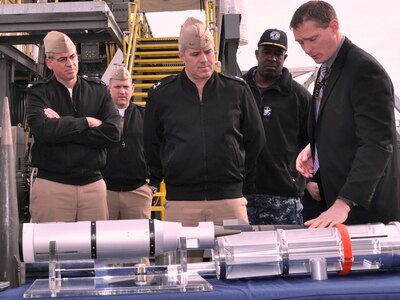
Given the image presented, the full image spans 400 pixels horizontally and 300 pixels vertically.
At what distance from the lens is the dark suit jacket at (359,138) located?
5.89ft

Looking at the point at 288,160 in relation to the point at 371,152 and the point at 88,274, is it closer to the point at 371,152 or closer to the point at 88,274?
the point at 371,152

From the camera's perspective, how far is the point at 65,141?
3107mm

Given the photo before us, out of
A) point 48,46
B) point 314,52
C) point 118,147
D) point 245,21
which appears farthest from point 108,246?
point 245,21

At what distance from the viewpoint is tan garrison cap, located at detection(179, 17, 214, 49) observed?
2596 mm

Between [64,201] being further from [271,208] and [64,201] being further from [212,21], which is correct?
[212,21]

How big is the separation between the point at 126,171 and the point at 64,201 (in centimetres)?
98

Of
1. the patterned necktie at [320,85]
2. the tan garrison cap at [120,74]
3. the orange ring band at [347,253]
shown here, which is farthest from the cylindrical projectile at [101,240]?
the tan garrison cap at [120,74]

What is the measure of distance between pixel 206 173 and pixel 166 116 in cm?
39

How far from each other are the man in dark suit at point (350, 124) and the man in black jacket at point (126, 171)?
7.05 ft

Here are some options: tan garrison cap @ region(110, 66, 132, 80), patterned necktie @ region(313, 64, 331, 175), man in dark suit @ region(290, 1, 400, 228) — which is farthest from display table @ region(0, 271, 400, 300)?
tan garrison cap @ region(110, 66, 132, 80)

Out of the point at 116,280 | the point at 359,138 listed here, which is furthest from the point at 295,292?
the point at 359,138

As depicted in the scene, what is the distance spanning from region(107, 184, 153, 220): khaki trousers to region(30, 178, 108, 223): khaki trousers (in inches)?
31.4

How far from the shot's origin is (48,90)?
3299mm

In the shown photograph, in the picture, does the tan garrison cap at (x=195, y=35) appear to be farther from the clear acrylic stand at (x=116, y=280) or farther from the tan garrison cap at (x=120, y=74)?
the tan garrison cap at (x=120, y=74)
